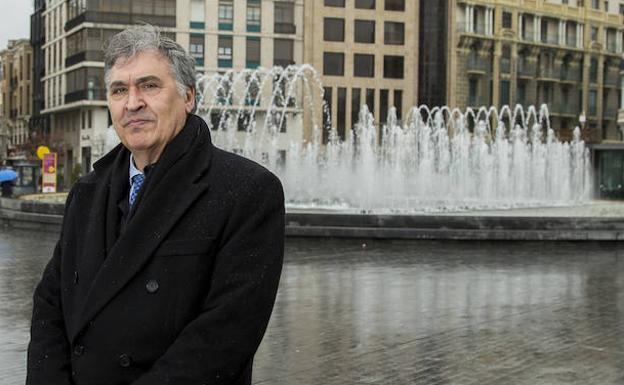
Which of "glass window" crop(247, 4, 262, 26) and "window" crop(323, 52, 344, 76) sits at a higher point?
"glass window" crop(247, 4, 262, 26)

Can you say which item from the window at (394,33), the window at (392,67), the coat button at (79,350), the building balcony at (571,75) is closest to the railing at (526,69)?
the building balcony at (571,75)

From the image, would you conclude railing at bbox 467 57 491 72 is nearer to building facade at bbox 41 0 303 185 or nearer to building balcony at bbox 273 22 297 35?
building facade at bbox 41 0 303 185

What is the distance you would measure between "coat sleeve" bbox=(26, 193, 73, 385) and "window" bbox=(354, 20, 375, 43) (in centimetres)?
6189

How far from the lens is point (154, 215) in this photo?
8.86 feet

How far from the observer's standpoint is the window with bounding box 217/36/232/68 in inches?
2378

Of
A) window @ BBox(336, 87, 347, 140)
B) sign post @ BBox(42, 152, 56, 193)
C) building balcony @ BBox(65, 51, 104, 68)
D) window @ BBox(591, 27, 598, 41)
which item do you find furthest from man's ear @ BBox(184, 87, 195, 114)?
window @ BBox(591, 27, 598, 41)

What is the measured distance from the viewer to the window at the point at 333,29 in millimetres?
63094

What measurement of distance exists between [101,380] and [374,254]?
12429 millimetres

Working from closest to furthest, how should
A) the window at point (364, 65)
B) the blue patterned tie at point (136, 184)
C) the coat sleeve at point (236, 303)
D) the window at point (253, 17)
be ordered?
the coat sleeve at point (236, 303) < the blue patterned tie at point (136, 184) < the window at point (253, 17) < the window at point (364, 65)

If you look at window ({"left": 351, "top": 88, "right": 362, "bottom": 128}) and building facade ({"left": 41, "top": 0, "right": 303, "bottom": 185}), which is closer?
building facade ({"left": 41, "top": 0, "right": 303, "bottom": 185})

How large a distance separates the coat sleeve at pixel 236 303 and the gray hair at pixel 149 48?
0.42 metres

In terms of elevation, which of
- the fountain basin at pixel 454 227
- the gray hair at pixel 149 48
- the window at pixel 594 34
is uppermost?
the window at pixel 594 34

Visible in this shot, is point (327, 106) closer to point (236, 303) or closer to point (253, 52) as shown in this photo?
point (253, 52)

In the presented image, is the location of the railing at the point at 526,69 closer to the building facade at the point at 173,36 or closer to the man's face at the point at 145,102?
the building facade at the point at 173,36
